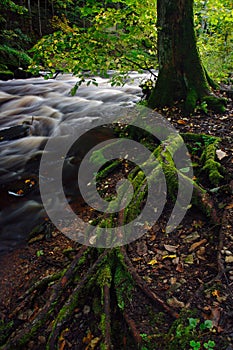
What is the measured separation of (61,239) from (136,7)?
466 cm

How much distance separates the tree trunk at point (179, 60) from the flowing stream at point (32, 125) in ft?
7.15

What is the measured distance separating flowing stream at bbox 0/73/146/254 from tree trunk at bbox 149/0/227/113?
2.18 m

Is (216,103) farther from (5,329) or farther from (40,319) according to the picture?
(5,329)

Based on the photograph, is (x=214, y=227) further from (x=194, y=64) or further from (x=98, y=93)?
(x=98, y=93)

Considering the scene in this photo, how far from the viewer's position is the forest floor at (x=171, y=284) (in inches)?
82.0

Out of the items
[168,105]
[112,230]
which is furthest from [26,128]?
[112,230]

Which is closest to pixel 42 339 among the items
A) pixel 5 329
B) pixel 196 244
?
pixel 5 329

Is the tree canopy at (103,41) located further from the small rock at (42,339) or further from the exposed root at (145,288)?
the small rock at (42,339)

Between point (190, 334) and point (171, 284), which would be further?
point (171, 284)

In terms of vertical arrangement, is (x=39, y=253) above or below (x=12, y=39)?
below

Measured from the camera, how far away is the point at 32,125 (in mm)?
8586

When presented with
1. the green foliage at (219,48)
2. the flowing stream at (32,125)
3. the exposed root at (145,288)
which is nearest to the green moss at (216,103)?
the green foliage at (219,48)

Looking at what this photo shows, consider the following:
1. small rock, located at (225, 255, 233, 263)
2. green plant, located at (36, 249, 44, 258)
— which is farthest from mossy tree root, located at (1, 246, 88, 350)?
small rock, located at (225, 255, 233, 263)

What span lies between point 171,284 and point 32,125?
7259 mm
